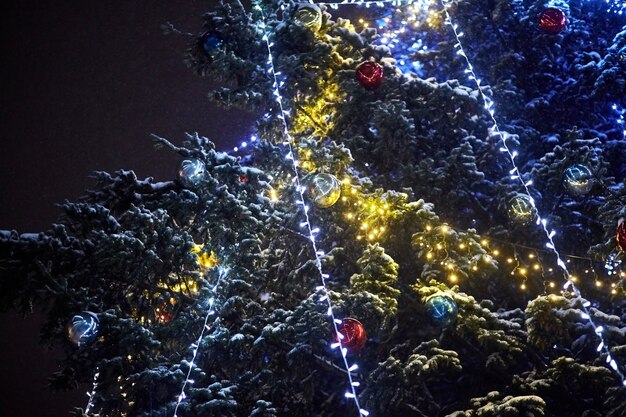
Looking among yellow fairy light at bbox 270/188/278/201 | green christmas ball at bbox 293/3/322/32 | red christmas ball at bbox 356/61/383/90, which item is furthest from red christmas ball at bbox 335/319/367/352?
green christmas ball at bbox 293/3/322/32

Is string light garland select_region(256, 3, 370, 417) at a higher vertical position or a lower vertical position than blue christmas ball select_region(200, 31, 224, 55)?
lower

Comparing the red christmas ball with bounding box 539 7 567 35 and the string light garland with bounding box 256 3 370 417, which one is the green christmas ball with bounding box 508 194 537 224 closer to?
the string light garland with bounding box 256 3 370 417

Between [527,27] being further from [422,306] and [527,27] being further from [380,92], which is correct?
[422,306]

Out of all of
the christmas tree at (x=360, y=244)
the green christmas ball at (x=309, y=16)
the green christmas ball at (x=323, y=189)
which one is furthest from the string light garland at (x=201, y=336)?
the green christmas ball at (x=309, y=16)

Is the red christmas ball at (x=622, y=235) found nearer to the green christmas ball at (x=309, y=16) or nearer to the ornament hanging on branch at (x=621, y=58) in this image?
the ornament hanging on branch at (x=621, y=58)

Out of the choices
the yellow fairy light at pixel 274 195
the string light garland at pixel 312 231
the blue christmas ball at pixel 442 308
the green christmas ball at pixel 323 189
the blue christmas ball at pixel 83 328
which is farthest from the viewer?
the yellow fairy light at pixel 274 195

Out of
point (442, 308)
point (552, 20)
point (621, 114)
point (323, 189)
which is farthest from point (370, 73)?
point (621, 114)
